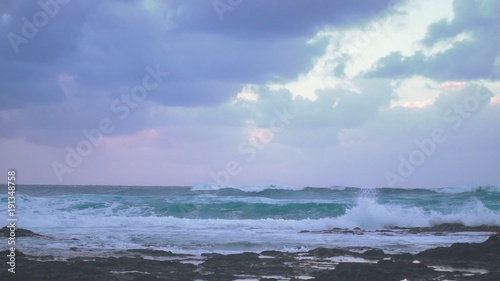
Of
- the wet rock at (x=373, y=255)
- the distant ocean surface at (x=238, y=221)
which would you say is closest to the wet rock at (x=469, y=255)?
the wet rock at (x=373, y=255)

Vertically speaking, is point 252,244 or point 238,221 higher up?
point 238,221

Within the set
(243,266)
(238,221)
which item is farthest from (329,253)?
(238,221)

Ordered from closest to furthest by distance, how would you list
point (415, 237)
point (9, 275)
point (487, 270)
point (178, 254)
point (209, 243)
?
1. point (9, 275)
2. point (487, 270)
3. point (178, 254)
4. point (209, 243)
5. point (415, 237)

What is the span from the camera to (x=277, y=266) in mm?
11398

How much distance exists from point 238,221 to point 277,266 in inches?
633

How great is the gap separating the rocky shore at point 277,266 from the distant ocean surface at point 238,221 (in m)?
1.96

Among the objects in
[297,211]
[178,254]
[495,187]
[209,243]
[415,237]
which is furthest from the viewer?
[495,187]

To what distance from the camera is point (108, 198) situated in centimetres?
4075

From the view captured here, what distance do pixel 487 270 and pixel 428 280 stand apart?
1.83 metres

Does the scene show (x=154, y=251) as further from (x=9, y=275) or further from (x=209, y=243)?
(x=9, y=275)

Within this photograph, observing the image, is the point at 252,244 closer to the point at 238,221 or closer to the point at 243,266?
the point at 243,266

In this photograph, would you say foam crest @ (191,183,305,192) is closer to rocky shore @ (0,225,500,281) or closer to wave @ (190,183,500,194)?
wave @ (190,183,500,194)

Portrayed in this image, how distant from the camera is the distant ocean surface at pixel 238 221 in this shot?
642 inches

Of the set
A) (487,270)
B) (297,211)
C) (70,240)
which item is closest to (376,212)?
(297,211)
